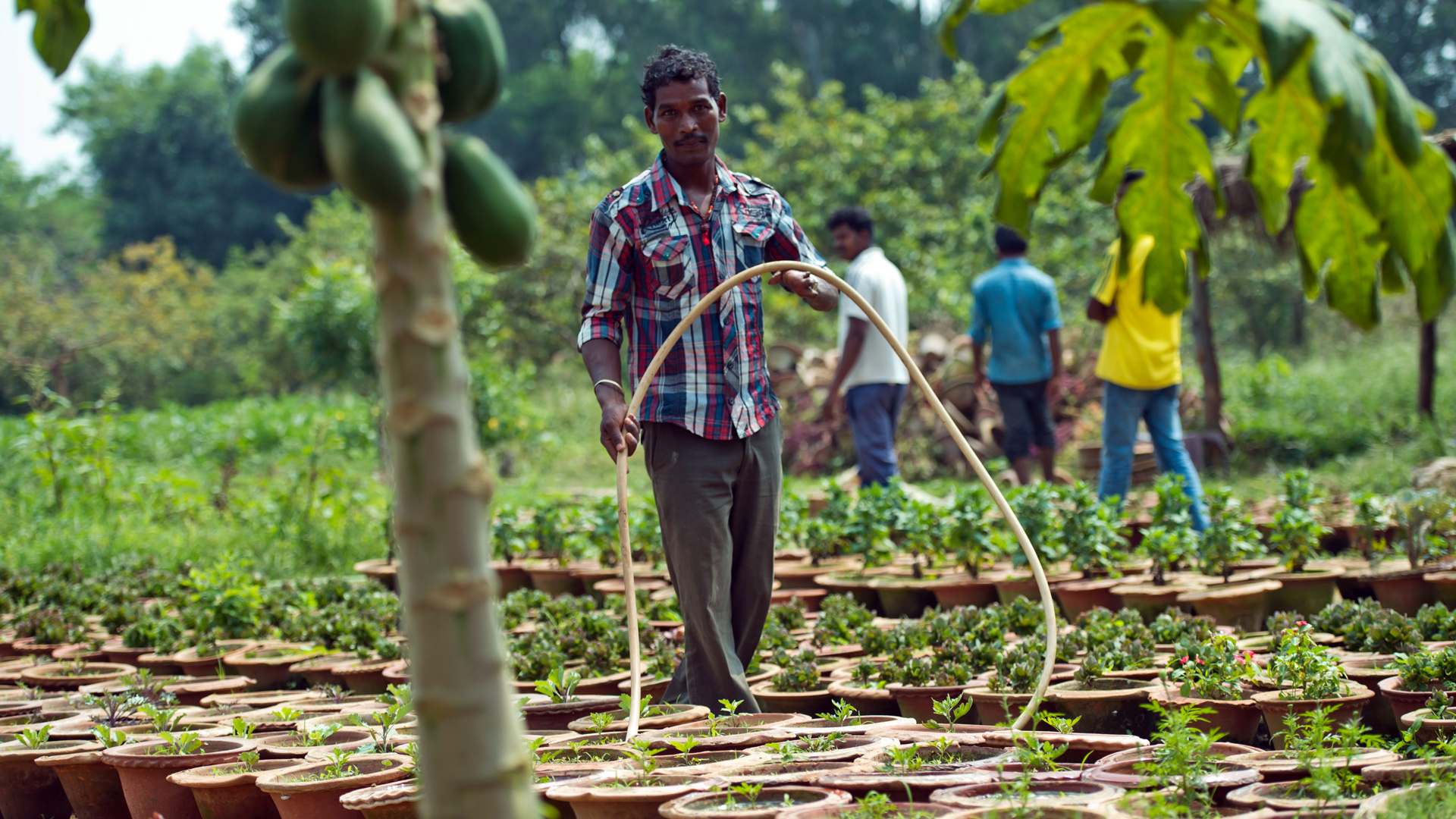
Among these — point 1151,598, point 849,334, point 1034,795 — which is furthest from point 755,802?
point 849,334

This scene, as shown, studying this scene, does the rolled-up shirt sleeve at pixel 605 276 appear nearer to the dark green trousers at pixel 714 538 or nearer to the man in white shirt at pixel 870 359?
the dark green trousers at pixel 714 538

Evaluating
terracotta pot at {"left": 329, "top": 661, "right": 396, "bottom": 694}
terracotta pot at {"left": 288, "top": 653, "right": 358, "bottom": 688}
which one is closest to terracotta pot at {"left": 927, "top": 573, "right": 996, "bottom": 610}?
terracotta pot at {"left": 329, "top": 661, "right": 396, "bottom": 694}

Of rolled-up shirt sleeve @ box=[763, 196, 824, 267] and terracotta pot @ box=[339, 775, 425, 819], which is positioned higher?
rolled-up shirt sleeve @ box=[763, 196, 824, 267]

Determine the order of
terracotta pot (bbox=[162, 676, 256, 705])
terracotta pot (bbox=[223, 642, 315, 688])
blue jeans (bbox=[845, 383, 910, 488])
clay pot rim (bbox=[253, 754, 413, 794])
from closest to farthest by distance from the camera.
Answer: clay pot rim (bbox=[253, 754, 413, 794]) < terracotta pot (bbox=[162, 676, 256, 705]) < terracotta pot (bbox=[223, 642, 315, 688]) < blue jeans (bbox=[845, 383, 910, 488])

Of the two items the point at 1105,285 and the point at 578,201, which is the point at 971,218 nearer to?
the point at 578,201

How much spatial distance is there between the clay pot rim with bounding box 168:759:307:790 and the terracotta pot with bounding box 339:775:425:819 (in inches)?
13.6

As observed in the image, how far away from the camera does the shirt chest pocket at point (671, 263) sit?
3.15 m

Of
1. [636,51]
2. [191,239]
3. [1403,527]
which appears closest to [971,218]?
[1403,527]

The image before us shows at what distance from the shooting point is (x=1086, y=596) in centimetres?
433

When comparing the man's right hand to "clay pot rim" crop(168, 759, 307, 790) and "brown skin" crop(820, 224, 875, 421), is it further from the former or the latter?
"brown skin" crop(820, 224, 875, 421)

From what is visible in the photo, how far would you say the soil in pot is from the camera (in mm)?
4160

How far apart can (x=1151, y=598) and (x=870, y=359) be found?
2456 mm

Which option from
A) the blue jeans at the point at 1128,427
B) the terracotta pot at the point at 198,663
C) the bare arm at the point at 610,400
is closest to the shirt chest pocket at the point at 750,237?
the bare arm at the point at 610,400

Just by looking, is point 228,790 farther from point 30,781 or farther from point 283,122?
point 283,122
